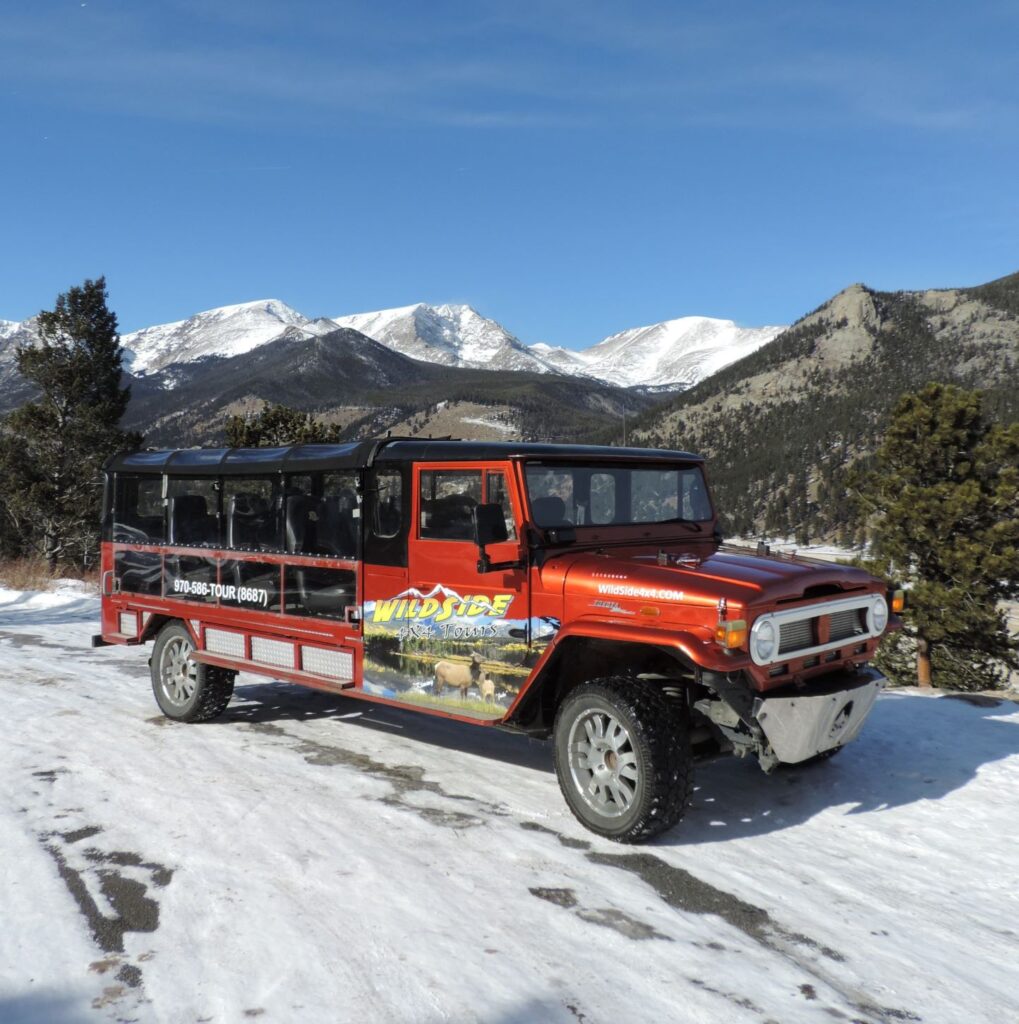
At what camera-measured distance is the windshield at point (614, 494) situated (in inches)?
236

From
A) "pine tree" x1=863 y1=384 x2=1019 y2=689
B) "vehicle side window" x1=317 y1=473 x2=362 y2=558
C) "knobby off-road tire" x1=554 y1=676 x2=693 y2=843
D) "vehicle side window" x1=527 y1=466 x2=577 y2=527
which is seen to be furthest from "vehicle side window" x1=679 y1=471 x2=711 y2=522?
"pine tree" x1=863 y1=384 x2=1019 y2=689

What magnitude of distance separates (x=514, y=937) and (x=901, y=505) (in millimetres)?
18705

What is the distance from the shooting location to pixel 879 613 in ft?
19.2

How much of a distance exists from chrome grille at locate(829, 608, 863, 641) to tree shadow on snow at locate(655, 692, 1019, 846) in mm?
1221

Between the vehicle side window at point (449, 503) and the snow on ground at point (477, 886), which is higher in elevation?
the vehicle side window at point (449, 503)

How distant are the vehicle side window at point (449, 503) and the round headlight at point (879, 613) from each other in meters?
2.77

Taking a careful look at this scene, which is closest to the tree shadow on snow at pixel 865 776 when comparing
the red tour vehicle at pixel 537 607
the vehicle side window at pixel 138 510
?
the red tour vehicle at pixel 537 607

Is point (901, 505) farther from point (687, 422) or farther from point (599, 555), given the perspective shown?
point (687, 422)

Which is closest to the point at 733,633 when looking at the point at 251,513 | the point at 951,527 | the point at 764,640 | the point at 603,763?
the point at 764,640

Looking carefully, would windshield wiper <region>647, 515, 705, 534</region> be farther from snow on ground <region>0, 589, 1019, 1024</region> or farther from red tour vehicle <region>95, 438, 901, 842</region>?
snow on ground <region>0, 589, 1019, 1024</region>

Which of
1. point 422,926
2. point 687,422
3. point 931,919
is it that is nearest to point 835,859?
point 931,919

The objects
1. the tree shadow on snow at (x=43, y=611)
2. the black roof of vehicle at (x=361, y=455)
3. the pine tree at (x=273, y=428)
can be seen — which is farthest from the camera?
the pine tree at (x=273, y=428)

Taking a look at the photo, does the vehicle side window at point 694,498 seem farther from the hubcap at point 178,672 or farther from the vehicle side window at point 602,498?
the hubcap at point 178,672

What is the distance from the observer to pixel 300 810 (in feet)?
18.5
